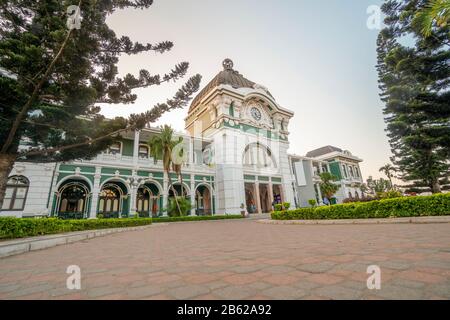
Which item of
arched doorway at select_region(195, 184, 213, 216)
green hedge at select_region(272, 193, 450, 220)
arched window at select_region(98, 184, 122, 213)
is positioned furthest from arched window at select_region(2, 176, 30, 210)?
green hedge at select_region(272, 193, 450, 220)

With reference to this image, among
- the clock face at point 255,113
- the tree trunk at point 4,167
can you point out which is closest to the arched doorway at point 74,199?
the tree trunk at point 4,167

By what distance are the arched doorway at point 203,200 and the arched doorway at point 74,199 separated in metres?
11.1

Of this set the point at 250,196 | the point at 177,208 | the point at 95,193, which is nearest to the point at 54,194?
the point at 95,193

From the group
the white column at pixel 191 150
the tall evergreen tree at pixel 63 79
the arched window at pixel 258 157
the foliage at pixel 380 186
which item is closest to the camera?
the tall evergreen tree at pixel 63 79

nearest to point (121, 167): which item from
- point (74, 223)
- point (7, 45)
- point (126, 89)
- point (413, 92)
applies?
point (74, 223)

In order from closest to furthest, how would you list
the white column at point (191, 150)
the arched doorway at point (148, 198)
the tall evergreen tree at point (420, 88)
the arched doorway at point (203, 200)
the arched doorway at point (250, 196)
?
1. the tall evergreen tree at point (420, 88)
2. the arched doorway at point (148, 198)
3. the white column at point (191, 150)
4. the arched doorway at point (203, 200)
5. the arched doorway at point (250, 196)

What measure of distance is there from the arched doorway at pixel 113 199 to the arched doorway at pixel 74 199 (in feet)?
4.75

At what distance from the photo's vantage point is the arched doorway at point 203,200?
25.0m

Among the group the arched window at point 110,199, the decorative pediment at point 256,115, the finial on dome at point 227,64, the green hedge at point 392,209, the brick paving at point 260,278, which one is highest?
the finial on dome at point 227,64

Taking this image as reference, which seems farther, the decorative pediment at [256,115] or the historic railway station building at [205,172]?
the decorative pediment at [256,115]

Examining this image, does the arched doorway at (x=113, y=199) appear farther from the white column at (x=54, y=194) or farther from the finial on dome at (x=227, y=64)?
the finial on dome at (x=227, y=64)

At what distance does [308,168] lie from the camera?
36125 mm

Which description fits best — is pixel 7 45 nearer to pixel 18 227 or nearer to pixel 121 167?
pixel 18 227

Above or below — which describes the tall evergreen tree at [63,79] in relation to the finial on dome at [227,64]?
below
